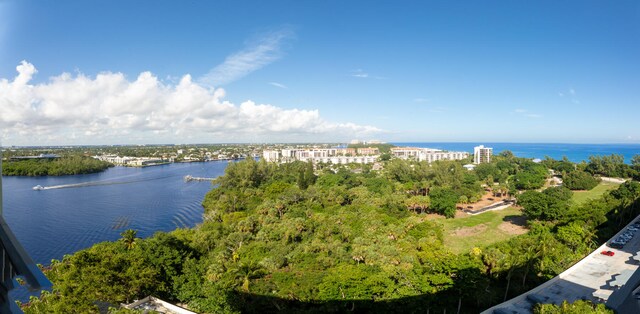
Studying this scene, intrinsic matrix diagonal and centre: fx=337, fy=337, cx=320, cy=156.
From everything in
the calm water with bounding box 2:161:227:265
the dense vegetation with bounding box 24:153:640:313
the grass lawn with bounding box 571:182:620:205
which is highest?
the dense vegetation with bounding box 24:153:640:313

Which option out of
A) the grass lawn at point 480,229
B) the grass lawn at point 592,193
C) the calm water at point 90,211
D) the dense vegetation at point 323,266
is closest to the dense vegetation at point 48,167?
the calm water at point 90,211

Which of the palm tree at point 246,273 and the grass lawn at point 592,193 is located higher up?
the palm tree at point 246,273

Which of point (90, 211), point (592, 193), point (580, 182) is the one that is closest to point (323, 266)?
point (90, 211)

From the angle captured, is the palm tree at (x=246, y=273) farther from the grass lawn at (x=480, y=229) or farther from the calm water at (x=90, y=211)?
the calm water at (x=90, y=211)

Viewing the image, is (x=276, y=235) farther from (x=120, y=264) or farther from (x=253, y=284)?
(x=120, y=264)

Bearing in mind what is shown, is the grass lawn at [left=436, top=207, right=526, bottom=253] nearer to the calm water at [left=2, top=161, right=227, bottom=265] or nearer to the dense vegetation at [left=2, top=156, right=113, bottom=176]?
the calm water at [left=2, top=161, right=227, bottom=265]

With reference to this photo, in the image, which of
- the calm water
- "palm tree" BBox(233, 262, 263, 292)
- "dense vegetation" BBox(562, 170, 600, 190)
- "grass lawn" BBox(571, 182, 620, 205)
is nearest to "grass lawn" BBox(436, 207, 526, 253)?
"grass lawn" BBox(571, 182, 620, 205)

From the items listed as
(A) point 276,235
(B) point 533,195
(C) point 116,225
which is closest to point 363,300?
(A) point 276,235

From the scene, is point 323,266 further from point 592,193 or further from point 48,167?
point 48,167

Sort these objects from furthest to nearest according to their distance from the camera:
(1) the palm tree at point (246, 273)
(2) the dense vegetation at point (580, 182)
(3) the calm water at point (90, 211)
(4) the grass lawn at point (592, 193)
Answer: (2) the dense vegetation at point (580, 182), (4) the grass lawn at point (592, 193), (3) the calm water at point (90, 211), (1) the palm tree at point (246, 273)
